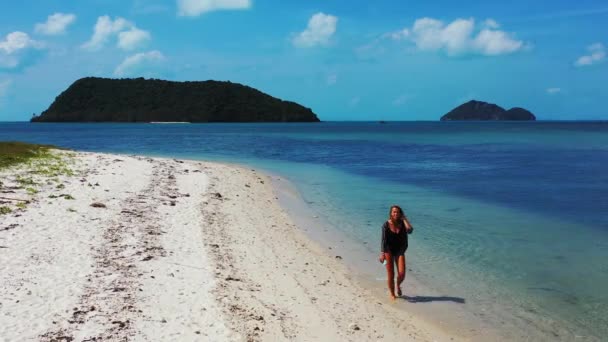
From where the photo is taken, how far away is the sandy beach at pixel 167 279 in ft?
23.3

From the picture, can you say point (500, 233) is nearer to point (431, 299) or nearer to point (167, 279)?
point (431, 299)

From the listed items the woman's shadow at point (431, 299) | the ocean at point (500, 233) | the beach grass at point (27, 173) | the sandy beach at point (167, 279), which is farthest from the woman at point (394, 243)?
the beach grass at point (27, 173)

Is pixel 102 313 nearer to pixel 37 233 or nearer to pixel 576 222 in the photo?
pixel 37 233

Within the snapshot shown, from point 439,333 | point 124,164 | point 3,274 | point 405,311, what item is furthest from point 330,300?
point 124,164

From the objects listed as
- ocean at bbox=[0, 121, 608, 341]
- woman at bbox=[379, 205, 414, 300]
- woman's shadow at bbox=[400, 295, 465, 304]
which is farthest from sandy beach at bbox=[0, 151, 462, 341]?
ocean at bbox=[0, 121, 608, 341]

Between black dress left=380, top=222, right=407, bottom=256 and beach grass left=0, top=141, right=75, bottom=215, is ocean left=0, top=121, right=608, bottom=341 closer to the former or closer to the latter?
black dress left=380, top=222, right=407, bottom=256

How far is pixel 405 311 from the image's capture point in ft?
29.9

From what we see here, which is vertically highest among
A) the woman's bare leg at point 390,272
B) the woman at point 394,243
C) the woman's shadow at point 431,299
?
the woman at point 394,243

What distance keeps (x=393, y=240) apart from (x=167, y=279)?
4.30 metres

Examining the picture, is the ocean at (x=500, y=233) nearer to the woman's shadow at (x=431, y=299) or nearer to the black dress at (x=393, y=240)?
the woman's shadow at (x=431, y=299)

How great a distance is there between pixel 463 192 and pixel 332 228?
11.5 meters

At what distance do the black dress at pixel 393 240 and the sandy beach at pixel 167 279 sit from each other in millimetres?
1007

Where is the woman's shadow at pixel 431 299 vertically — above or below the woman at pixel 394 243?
below

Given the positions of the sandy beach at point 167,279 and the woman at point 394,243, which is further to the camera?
the woman at point 394,243
